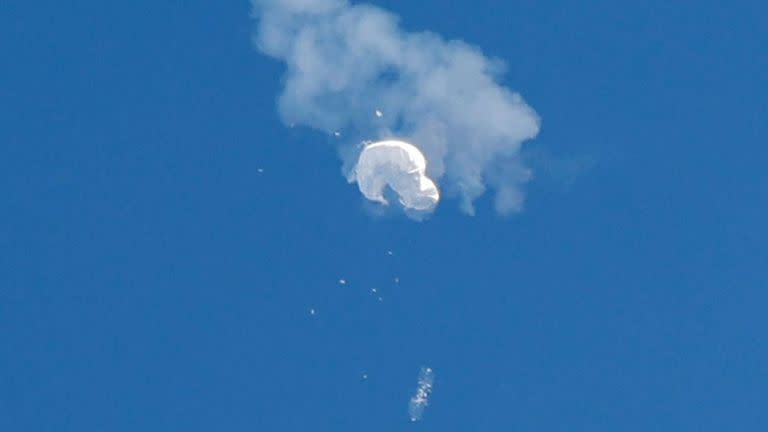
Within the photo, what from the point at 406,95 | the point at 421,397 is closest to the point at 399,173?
the point at 406,95

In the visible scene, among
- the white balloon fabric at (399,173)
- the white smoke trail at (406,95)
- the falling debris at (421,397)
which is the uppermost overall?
the white smoke trail at (406,95)

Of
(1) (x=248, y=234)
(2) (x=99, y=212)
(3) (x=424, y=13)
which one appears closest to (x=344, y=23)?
(3) (x=424, y=13)

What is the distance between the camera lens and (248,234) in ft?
16.1

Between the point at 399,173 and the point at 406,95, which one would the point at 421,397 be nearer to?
the point at 399,173

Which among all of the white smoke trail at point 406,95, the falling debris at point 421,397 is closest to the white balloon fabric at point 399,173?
the white smoke trail at point 406,95

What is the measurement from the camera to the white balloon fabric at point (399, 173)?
4.89m

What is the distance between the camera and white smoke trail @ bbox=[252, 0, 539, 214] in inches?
193

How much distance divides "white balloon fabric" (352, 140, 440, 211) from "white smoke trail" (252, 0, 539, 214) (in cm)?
4

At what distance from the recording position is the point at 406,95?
16.1 feet

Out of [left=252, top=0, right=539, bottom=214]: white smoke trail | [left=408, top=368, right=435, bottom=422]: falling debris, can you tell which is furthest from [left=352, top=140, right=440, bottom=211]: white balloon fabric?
[left=408, top=368, right=435, bottom=422]: falling debris

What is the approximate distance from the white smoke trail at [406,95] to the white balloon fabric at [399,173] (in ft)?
0.12

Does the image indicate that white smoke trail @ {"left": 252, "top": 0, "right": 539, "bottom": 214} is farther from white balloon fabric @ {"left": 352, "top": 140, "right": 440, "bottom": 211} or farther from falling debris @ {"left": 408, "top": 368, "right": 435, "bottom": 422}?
falling debris @ {"left": 408, "top": 368, "right": 435, "bottom": 422}

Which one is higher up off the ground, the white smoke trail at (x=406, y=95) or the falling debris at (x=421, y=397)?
the white smoke trail at (x=406, y=95)

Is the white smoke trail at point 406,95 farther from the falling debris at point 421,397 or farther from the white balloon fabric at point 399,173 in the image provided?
the falling debris at point 421,397
